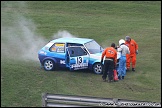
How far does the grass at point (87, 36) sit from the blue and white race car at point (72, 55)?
0.35 metres

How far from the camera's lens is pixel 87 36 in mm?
28891

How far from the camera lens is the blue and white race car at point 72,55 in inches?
747

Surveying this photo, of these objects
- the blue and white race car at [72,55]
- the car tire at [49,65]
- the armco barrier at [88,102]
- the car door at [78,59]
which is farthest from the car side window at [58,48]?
the armco barrier at [88,102]

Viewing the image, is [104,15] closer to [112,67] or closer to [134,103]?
[112,67]

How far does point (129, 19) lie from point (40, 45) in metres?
11.8

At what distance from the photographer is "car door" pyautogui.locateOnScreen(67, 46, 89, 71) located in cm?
1903

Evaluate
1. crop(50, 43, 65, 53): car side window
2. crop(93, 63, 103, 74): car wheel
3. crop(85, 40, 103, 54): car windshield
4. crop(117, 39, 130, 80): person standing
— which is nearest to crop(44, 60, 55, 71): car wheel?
crop(50, 43, 65, 53): car side window

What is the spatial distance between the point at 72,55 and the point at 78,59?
1.07 ft

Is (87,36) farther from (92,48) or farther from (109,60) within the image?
(109,60)

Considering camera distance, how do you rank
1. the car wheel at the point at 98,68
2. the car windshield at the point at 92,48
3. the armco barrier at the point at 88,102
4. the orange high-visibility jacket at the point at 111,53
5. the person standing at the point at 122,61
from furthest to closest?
the car windshield at the point at 92,48
the car wheel at the point at 98,68
the person standing at the point at 122,61
the orange high-visibility jacket at the point at 111,53
the armco barrier at the point at 88,102

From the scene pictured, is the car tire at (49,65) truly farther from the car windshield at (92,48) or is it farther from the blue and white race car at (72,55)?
the car windshield at (92,48)

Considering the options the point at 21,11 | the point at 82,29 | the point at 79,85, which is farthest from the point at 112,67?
the point at 21,11

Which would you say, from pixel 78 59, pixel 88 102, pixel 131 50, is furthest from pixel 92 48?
pixel 88 102

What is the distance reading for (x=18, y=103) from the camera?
14.1 metres
